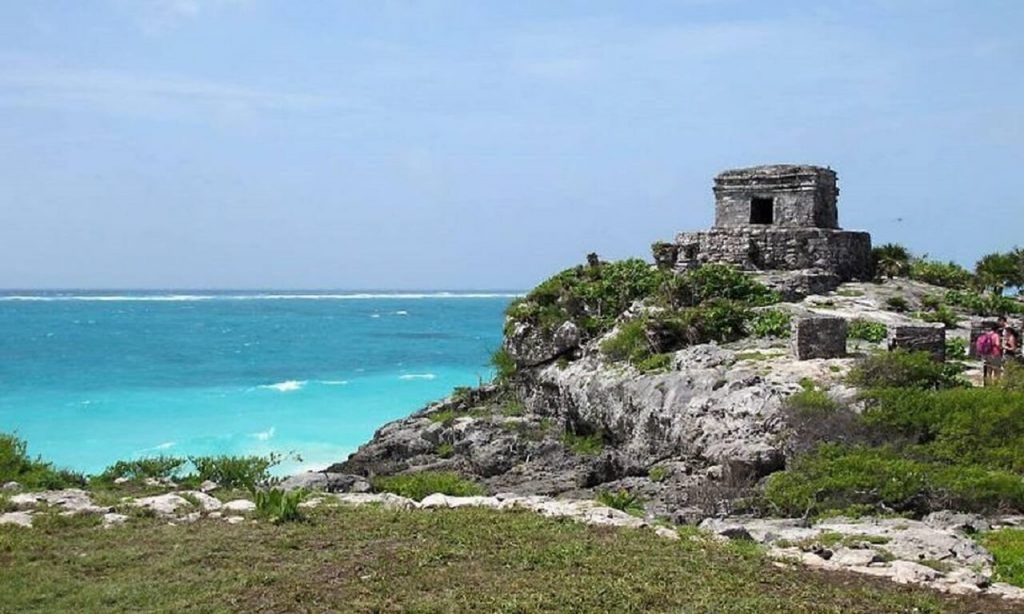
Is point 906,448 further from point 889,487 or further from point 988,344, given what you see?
point 988,344

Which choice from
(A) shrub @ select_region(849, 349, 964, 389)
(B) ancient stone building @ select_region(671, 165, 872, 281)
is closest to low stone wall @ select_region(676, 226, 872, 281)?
(B) ancient stone building @ select_region(671, 165, 872, 281)

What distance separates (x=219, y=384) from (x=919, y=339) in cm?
4591

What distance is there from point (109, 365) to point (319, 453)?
120 ft

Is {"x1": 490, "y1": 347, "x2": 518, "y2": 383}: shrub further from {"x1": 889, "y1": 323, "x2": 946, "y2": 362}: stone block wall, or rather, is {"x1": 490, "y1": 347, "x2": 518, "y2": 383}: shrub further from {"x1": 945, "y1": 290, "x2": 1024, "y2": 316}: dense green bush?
{"x1": 945, "y1": 290, "x2": 1024, "y2": 316}: dense green bush

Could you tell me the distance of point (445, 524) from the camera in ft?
46.7

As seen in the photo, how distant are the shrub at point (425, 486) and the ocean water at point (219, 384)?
1587cm

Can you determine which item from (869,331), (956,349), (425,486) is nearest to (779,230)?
(869,331)

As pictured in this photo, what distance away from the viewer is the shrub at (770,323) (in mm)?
24000

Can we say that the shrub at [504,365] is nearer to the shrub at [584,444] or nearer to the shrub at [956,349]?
the shrub at [584,444]

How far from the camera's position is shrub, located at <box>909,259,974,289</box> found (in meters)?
32.7

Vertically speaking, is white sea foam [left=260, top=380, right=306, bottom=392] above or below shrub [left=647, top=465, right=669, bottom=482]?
below

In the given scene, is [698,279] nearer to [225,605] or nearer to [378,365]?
[225,605]

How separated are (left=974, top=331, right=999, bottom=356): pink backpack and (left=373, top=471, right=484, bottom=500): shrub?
10.9 meters

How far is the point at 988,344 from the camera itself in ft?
70.1
